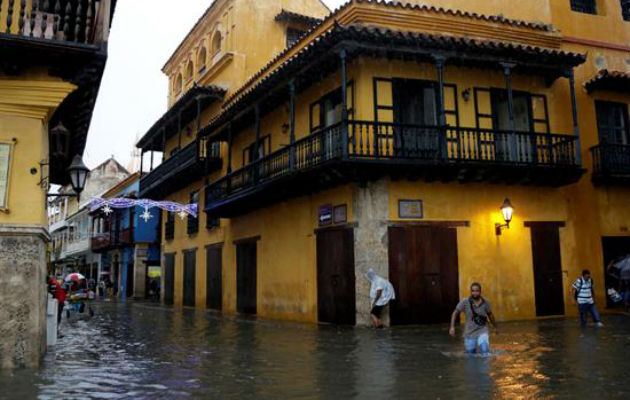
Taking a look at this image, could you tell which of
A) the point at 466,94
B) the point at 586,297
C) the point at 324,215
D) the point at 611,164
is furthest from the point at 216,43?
the point at 586,297

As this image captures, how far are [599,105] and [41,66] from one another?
16.1 metres

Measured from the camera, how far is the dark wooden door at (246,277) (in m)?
20.3

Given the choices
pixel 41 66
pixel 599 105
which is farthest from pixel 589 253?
pixel 41 66

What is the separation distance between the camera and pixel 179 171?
25375mm

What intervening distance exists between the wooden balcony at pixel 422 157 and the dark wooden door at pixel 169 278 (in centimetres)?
1354

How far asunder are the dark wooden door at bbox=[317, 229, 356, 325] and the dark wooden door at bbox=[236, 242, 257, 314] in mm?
4497

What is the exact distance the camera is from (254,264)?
20.3 m

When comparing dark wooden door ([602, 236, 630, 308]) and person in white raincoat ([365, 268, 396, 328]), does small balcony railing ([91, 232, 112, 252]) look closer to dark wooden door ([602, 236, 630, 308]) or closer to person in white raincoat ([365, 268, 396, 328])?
person in white raincoat ([365, 268, 396, 328])

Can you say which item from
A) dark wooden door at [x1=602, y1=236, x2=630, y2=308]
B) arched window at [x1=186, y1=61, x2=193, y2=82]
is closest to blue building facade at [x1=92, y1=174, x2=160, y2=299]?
arched window at [x1=186, y1=61, x2=193, y2=82]

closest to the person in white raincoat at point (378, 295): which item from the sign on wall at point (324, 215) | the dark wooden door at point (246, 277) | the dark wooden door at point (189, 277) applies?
the sign on wall at point (324, 215)

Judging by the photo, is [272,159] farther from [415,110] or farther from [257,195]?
[415,110]

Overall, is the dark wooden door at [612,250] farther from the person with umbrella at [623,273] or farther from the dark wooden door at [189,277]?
the dark wooden door at [189,277]

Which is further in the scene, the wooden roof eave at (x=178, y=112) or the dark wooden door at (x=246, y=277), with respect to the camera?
the wooden roof eave at (x=178, y=112)

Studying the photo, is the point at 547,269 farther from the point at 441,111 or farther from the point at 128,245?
the point at 128,245
